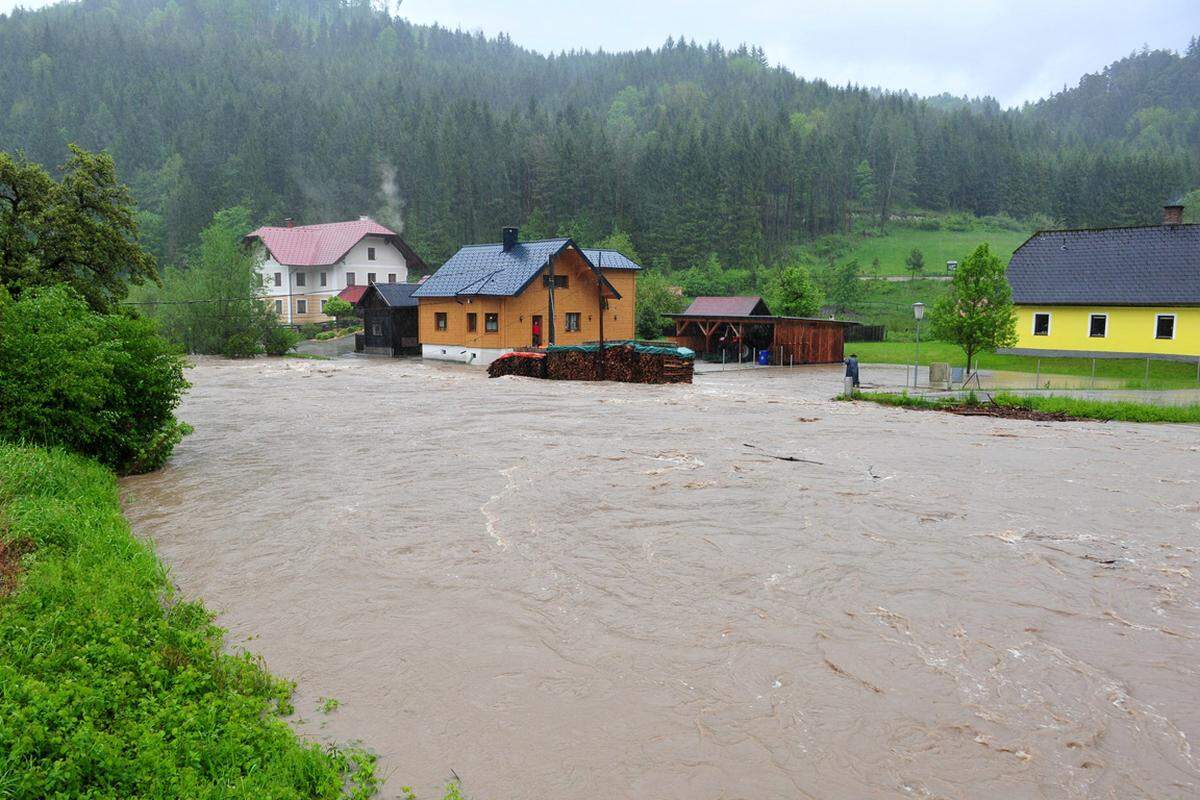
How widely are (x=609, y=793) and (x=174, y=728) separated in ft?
9.59

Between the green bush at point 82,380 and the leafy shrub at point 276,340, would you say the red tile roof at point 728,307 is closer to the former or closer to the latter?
the leafy shrub at point 276,340

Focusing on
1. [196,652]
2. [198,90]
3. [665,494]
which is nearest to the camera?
[196,652]

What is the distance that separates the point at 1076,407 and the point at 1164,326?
22.0 m

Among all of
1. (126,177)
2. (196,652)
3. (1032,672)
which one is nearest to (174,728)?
(196,652)

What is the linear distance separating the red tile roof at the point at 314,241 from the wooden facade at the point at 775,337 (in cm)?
3405

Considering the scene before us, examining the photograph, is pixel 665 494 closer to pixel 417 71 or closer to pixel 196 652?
pixel 196 652

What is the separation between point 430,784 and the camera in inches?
220

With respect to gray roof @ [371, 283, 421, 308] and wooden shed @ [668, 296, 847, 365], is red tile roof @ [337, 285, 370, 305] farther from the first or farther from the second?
wooden shed @ [668, 296, 847, 365]

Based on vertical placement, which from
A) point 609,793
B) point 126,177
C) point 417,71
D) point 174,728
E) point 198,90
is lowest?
point 609,793

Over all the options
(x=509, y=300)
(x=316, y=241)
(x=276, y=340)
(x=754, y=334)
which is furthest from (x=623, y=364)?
(x=316, y=241)

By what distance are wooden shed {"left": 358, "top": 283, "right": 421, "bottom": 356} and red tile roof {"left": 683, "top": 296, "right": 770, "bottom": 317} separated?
1657 centimetres

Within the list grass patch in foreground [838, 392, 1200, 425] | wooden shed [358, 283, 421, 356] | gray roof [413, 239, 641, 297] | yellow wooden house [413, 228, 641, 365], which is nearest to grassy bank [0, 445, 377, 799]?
grass patch in foreground [838, 392, 1200, 425]

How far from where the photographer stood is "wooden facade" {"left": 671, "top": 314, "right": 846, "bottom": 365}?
45312mm

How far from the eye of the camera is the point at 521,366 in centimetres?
3706
